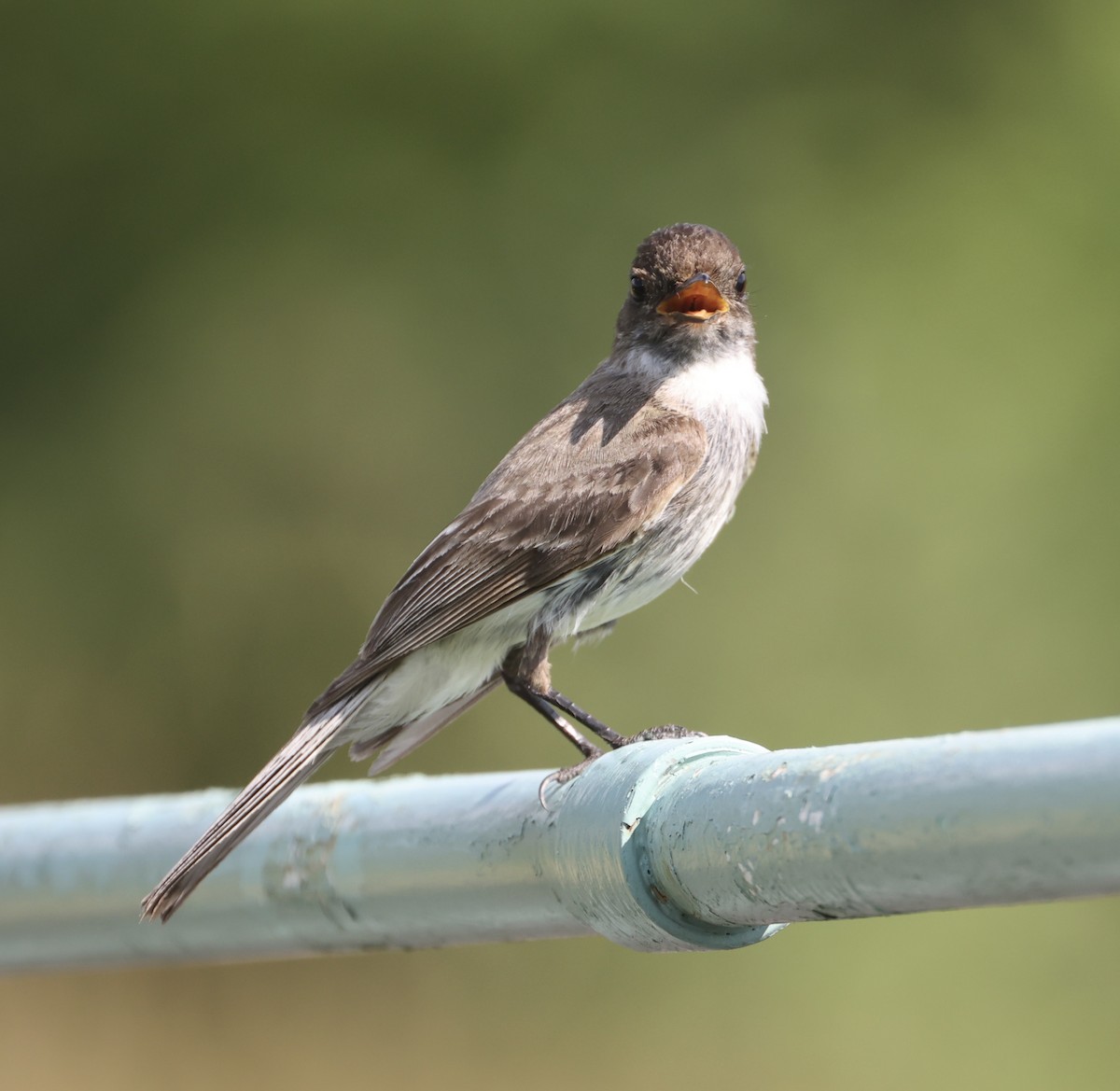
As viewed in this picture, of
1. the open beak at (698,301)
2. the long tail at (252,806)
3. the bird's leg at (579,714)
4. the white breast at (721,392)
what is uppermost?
the open beak at (698,301)

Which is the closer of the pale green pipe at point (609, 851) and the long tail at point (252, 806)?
the pale green pipe at point (609, 851)

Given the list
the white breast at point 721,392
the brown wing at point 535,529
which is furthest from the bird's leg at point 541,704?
the white breast at point 721,392

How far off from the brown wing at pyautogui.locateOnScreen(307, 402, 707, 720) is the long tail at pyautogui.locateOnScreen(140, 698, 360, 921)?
0.43 ft

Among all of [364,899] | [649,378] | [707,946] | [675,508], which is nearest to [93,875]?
[364,899]

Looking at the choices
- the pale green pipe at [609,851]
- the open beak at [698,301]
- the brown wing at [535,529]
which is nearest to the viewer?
the pale green pipe at [609,851]

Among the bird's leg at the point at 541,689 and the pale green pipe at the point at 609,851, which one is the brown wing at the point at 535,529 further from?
the pale green pipe at the point at 609,851

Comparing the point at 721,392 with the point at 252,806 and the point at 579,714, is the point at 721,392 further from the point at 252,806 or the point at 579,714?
the point at 252,806

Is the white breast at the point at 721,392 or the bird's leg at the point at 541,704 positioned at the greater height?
the white breast at the point at 721,392

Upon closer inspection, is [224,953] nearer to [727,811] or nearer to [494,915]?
[494,915]

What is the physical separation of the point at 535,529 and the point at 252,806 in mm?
1272

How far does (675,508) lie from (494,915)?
194cm

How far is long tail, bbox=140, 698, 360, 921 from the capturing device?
2.39 metres

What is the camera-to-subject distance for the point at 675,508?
3846 millimetres

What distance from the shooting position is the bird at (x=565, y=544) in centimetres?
372
